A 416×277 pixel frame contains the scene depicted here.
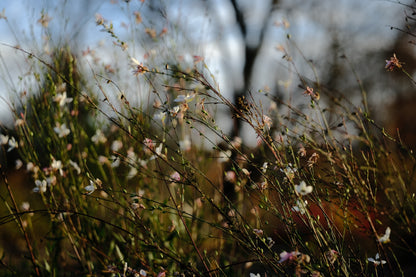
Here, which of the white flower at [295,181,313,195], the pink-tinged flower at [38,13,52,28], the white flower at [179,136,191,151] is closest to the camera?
the white flower at [295,181,313,195]

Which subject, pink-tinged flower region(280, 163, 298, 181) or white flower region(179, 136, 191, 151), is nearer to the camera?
pink-tinged flower region(280, 163, 298, 181)

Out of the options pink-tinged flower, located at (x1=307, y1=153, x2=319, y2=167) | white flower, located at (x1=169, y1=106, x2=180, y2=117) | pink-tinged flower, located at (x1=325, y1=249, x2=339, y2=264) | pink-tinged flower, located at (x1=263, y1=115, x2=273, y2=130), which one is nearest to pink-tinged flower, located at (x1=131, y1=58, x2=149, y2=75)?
white flower, located at (x1=169, y1=106, x2=180, y2=117)

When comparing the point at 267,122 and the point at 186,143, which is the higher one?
the point at 267,122

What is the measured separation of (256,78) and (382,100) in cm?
310

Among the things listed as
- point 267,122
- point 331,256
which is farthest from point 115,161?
point 331,256

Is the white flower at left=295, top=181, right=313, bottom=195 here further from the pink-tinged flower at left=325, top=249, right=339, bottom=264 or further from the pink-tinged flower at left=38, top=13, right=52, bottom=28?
the pink-tinged flower at left=38, top=13, right=52, bottom=28

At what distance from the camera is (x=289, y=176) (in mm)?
1414

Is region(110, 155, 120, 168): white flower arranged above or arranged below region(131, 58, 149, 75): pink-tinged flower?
below

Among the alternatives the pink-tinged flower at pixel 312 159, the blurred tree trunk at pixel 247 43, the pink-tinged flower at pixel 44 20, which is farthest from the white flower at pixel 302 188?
the blurred tree trunk at pixel 247 43

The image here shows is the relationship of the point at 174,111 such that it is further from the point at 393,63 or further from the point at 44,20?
the point at 44,20

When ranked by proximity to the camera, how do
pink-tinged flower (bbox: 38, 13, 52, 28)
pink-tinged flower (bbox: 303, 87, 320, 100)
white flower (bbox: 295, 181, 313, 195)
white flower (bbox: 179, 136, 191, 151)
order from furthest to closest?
pink-tinged flower (bbox: 38, 13, 52, 28)
white flower (bbox: 179, 136, 191, 151)
pink-tinged flower (bbox: 303, 87, 320, 100)
white flower (bbox: 295, 181, 313, 195)

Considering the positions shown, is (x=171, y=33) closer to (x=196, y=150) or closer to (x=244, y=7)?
(x=196, y=150)

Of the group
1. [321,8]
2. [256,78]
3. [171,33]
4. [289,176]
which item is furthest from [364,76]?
[289,176]

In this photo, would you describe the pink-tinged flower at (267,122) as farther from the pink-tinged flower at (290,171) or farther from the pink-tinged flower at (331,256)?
the pink-tinged flower at (331,256)
